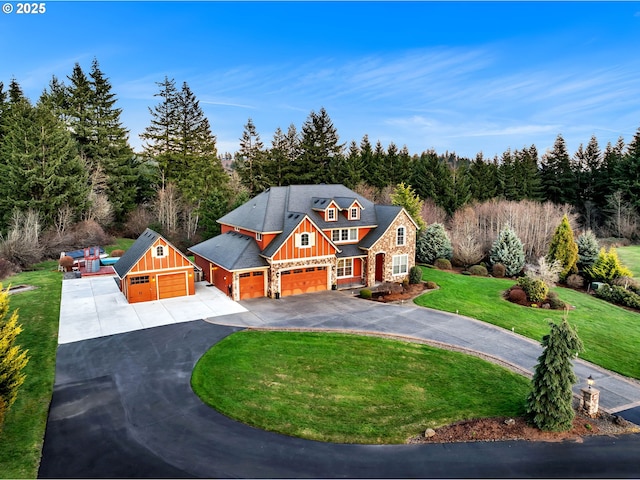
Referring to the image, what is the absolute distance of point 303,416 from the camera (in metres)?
12.2

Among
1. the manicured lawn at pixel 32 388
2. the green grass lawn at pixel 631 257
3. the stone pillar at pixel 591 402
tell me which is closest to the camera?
the manicured lawn at pixel 32 388

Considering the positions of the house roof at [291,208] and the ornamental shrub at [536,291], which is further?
the house roof at [291,208]

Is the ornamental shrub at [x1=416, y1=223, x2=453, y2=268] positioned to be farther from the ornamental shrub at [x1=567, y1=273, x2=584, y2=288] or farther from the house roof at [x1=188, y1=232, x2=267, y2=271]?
the house roof at [x1=188, y1=232, x2=267, y2=271]

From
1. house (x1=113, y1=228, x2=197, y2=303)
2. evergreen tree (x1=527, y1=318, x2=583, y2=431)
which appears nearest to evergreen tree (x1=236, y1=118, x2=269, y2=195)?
house (x1=113, y1=228, x2=197, y2=303)

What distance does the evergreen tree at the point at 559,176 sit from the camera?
61.0m

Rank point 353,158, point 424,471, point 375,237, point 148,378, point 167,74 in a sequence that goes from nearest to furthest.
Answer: point 424,471 → point 148,378 → point 375,237 → point 167,74 → point 353,158

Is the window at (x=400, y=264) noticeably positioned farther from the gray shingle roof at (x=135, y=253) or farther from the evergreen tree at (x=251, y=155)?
the evergreen tree at (x=251, y=155)

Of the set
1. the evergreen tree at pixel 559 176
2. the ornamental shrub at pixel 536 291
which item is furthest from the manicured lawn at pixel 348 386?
the evergreen tree at pixel 559 176

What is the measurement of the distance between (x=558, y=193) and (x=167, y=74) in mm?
60581

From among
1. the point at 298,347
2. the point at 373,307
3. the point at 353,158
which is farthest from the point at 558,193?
the point at 298,347

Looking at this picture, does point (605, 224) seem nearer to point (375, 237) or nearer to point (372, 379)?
point (375, 237)

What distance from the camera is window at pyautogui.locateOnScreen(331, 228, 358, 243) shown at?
94.1 ft

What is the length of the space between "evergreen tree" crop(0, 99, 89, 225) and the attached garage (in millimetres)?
28898

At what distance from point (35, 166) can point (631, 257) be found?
61522 mm
